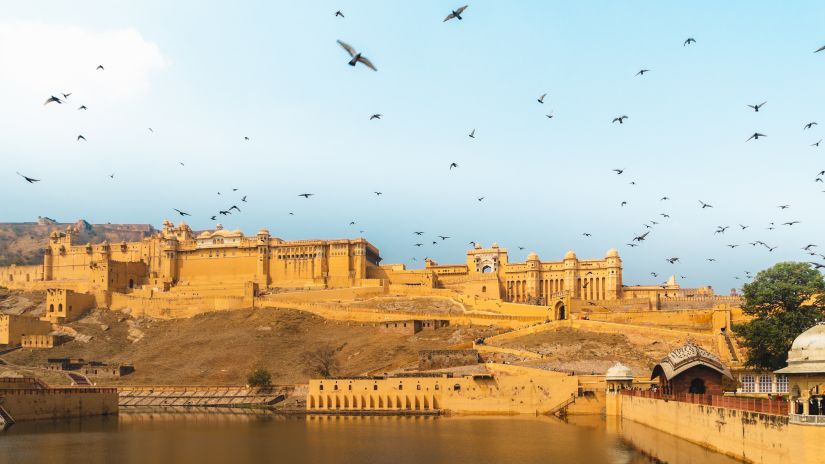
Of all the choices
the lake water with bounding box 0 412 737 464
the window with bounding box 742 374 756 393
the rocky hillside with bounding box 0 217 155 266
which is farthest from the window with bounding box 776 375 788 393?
the rocky hillside with bounding box 0 217 155 266

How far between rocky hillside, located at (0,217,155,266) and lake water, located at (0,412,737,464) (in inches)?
4753

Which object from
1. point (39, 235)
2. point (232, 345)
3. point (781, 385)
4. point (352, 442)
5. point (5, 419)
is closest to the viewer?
point (352, 442)

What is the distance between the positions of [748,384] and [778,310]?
28.6 ft

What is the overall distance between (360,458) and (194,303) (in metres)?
57.5

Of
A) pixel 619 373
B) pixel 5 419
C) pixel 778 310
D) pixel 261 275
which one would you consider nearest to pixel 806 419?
pixel 619 373

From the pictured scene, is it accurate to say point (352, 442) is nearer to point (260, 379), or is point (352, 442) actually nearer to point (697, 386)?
point (697, 386)

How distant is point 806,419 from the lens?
2192cm

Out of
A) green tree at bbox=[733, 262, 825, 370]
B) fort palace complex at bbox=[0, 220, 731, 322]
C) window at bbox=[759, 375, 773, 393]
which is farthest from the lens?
fort palace complex at bbox=[0, 220, 731, 322]

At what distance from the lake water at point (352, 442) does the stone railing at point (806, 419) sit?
18.5ft

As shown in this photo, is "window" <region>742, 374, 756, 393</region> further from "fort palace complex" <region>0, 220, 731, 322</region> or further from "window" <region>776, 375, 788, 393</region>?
"fort palace complex" <region>0, 220, 731, 322</region>

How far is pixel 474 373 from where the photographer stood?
5325 cm

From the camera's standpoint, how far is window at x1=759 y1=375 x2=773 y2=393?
42531 mm

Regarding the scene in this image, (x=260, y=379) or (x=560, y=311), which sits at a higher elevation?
(x=560, y=311)

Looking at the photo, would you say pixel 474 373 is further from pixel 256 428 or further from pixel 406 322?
pixel 406 322
